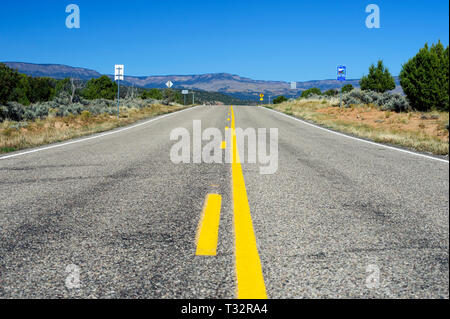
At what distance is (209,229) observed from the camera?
3.21 m

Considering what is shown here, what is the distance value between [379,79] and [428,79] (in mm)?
21849

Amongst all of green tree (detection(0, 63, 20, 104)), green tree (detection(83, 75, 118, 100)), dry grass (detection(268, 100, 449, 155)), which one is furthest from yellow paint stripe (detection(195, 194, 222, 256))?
green tree (detection(83, 75, 118, 100))

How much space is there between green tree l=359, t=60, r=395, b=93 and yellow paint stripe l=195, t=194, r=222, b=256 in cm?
4804

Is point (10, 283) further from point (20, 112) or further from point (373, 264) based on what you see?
point (20, 112)

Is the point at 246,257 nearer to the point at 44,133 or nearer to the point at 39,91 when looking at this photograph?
the point at 44,133

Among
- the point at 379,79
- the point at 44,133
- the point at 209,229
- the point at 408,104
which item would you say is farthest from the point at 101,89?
the point at 209,229

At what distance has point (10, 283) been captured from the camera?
230cm

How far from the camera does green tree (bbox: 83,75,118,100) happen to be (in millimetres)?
75188

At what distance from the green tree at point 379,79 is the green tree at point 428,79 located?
1822 cm

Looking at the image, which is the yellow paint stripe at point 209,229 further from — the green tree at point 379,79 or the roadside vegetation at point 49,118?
the green tree at point 379,79

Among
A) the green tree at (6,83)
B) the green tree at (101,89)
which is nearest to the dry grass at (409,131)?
the green tree at (6,83)

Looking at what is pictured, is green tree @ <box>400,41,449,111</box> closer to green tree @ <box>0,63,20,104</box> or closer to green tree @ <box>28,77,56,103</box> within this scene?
green tree @ <box>0,63,20,104</box>

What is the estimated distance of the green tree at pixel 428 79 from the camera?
25484mm
